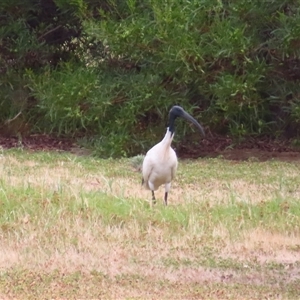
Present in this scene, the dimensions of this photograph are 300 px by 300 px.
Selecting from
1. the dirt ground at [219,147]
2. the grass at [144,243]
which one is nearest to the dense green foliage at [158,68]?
the dirt ground at [219,147]

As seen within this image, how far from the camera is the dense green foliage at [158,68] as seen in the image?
14.5 m

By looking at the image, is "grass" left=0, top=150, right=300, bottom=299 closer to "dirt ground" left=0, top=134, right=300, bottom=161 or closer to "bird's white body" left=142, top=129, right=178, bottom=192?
"bird's white body" left=142, top=129, right=178, bottom=192

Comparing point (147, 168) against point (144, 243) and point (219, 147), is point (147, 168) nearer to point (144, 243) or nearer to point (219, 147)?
point (144, 243)

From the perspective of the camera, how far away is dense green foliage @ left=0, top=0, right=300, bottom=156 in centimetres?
1454

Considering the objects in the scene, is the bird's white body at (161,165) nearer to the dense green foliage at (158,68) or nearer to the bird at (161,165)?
the bird at (161,165)

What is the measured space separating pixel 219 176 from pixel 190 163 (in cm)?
212

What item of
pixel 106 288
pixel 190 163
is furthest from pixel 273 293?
pixel 190 163

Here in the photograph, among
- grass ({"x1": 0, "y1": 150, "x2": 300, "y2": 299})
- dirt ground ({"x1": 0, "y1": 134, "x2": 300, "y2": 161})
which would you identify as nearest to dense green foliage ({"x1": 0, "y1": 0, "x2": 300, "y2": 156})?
dirt ground ({"x1": 0, "y1": 134, "x2": 300, "y2": 161})

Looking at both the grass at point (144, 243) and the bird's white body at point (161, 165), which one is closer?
the grass at point (144, 243)

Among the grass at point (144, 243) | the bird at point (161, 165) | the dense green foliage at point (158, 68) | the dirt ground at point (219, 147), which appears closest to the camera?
the grass at point (144, 243)

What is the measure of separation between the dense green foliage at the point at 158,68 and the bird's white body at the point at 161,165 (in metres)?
4.70

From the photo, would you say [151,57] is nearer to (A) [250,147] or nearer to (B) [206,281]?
(A) [250,147]

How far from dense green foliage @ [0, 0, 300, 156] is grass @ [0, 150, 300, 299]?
15.2ft

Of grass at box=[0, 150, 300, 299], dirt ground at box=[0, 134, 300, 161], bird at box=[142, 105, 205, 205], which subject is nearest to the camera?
grass at box=[0, 150, 300, 299]
